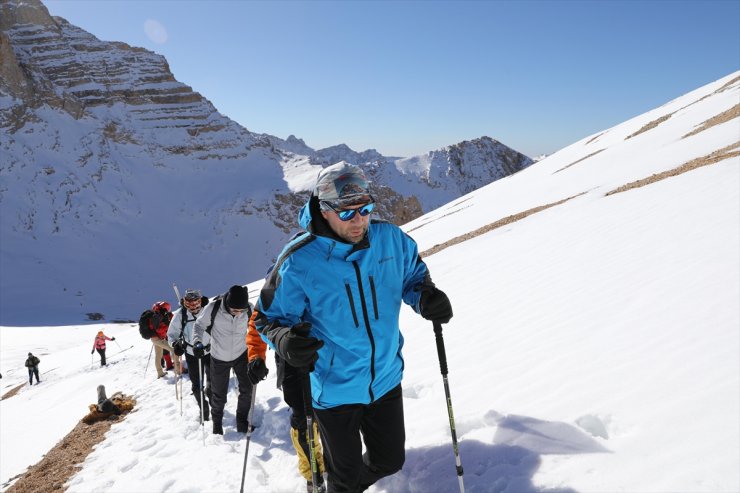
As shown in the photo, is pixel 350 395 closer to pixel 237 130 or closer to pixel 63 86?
pixel 237 130

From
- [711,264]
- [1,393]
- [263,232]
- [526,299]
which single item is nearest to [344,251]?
[526,299]

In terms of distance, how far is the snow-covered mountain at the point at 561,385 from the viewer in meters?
3.16

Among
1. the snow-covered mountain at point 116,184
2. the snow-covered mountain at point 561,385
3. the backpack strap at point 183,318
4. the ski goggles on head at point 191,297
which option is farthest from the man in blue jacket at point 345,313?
the snow-covered mountain at point 116,184

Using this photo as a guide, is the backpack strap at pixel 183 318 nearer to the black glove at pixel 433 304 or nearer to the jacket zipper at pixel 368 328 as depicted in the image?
the jacket zipper at pixel 368 328

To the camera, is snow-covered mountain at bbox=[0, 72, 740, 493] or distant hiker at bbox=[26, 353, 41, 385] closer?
snow-covered mountain at bbox=[0, 72, 740, 493]

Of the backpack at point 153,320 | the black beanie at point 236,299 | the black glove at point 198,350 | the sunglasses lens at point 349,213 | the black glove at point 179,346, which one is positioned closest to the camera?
the sunglasses lens at point 349,213

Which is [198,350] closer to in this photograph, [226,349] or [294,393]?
[226,349]

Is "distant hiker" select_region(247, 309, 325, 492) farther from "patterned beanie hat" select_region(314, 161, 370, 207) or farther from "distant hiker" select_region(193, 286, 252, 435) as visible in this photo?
"distant hiker" select_region(193, 286, 252, 435)

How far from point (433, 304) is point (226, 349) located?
13.5ft

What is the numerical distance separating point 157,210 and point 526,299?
74963mm

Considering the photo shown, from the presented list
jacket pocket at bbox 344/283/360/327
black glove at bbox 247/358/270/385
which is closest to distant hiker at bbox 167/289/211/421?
black glove at bbox 247/358/270/385

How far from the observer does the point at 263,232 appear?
7006cm

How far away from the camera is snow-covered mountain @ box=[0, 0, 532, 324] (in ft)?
175

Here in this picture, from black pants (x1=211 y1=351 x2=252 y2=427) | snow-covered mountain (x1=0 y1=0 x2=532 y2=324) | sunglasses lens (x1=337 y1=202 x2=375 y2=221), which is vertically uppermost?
snow-covered mountain (x1=0 y1=0 x2=532 y2=324)
